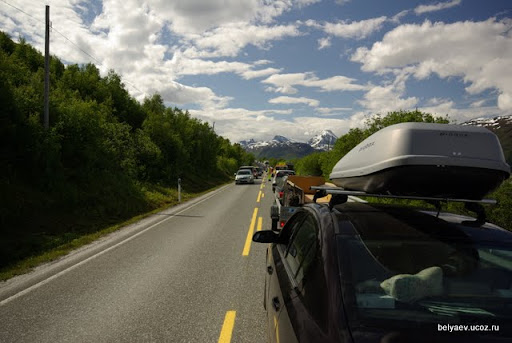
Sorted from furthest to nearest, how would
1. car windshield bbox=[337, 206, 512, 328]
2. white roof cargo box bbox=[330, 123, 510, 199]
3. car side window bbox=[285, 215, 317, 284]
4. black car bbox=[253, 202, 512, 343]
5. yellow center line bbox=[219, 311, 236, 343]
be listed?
yellow center line bbox=[219, 311, 236, 343] → car side window bbox=[285, 215, 317, 284] → white roof cargo box bbox=[330, 123, 510, 199] → car windshield bbox=[337, 206, 512, 328] → black car bbox=[253, 202, 512, 343]

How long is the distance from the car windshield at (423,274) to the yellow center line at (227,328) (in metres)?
2.42

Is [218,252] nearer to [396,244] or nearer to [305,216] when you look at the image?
[305,216]

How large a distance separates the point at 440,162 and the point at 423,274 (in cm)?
79

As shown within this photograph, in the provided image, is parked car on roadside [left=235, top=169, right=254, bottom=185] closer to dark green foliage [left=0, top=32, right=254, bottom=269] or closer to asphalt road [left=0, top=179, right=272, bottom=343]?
dark green foliage [left=0, top=32, right=254, bottom=269]

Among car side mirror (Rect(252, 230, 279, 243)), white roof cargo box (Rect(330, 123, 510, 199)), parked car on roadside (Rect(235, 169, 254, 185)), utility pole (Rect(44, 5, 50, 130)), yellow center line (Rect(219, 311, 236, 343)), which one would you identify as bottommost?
yellow center line (Rect(219, 311, 236, 343))

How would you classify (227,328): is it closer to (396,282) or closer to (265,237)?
(265,237)

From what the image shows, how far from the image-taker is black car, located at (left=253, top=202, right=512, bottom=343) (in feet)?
5.46

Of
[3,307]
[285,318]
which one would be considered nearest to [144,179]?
[3,307]

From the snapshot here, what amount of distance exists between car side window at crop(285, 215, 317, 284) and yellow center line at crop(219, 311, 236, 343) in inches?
56.9

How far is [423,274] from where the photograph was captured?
6.73 ft

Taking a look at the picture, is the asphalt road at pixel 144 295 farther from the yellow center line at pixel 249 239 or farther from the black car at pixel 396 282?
the black car at pixel 396 282

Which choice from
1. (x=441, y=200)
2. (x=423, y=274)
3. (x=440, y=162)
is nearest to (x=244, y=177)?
(x=441, y=200)

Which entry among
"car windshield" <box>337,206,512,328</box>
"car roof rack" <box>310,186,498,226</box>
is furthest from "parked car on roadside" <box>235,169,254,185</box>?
"car windshield" <box>337,206,512,328</box>

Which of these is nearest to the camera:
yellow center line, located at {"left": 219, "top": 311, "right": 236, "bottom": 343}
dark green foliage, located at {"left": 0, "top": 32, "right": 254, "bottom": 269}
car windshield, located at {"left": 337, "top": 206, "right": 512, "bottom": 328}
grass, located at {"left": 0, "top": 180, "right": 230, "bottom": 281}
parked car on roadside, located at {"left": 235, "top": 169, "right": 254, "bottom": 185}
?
car windshield, located at {"left": 337, "top": 206, "right": 512, "bottom": 328}
